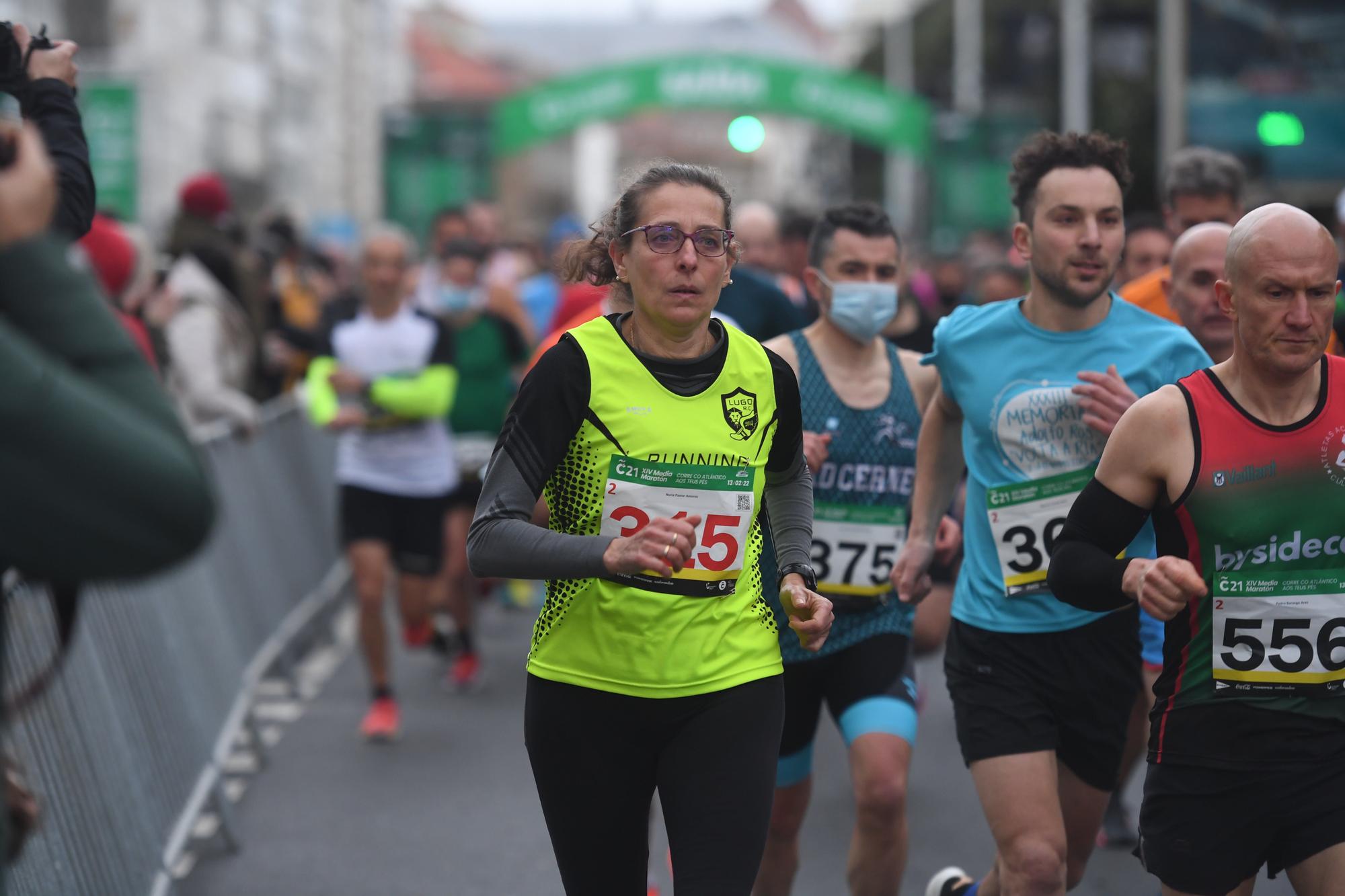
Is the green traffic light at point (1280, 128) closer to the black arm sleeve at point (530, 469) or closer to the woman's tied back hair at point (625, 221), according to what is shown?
the woman's tied back hair at point (625, 221)

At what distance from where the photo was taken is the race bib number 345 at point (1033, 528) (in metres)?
4.77

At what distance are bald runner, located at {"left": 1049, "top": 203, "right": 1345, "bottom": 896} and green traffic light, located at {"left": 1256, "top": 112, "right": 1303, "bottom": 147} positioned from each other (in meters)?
4.67

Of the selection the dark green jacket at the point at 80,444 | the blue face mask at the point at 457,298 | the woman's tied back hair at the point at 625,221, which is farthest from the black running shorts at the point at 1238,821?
the blue face mask at the point at 457,298

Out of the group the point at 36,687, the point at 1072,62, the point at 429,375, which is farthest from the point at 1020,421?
the point at 1072,62

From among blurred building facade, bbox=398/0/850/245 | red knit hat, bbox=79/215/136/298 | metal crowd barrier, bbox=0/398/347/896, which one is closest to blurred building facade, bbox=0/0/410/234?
metal crowd barrier, bbox=0/398/347/896

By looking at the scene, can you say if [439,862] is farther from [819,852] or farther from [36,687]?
[36,687]

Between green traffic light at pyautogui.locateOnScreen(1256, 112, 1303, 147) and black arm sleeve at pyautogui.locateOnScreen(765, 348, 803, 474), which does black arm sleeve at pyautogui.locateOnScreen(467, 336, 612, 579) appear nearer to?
black arm sleeve at pyautogui.locateOnScreen(765, 348, 803, 474)

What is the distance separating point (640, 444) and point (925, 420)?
177 centimetres

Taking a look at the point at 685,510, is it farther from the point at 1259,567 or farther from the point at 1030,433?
the point at 1030,433

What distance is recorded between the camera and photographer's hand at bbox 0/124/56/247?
2.27 m

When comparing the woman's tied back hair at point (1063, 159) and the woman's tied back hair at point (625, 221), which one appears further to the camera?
the woman's tied back hair at point (1063, 159)

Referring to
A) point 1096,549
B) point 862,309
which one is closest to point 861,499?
point 862,309

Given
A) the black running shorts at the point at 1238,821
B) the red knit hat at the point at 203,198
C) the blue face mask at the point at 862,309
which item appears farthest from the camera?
the red knit hat at the point at 203,198

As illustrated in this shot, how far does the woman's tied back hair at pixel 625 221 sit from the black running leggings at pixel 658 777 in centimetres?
94
